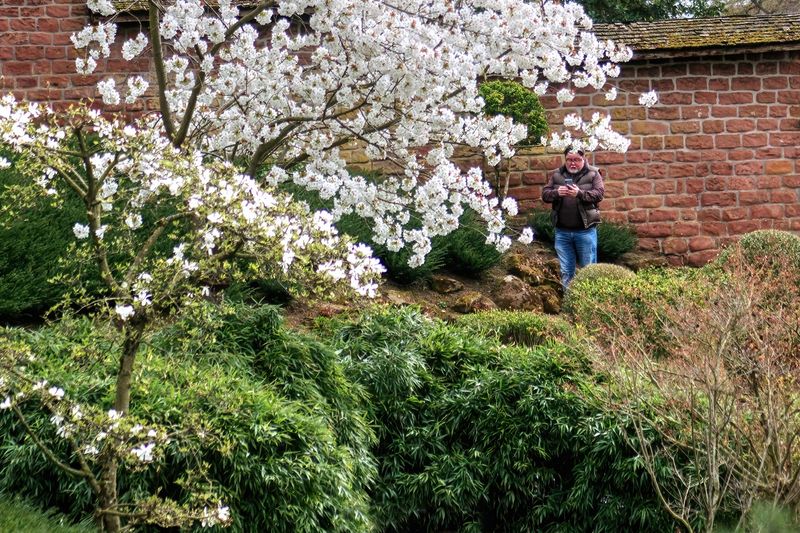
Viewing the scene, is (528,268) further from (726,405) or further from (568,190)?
(726,405)

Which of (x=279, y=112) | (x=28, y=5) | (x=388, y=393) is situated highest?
(x=28, y=5)

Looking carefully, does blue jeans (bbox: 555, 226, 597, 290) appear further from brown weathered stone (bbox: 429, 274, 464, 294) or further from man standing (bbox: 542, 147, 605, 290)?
brown weathered stone (bbox: 429, 274, 464, 294)

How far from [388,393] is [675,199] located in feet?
26.2

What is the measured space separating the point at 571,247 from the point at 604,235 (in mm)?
1625

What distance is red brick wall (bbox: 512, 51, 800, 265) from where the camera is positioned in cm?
1469

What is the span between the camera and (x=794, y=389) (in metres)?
7.71

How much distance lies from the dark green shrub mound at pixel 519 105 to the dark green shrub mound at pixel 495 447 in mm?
5750

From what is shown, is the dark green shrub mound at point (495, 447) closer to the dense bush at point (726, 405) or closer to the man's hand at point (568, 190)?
the dense bush at point (726, 405)

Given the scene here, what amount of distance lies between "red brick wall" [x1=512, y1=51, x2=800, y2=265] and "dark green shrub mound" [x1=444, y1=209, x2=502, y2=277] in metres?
2.14

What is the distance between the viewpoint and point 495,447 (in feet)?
26.1

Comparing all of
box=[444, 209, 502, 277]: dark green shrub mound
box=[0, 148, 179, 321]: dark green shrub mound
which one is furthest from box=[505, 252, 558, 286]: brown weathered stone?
box=[0, 148, 179, 321]: dark green shrub mound

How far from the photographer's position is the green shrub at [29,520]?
5516mm

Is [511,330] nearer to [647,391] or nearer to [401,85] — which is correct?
[647,391]

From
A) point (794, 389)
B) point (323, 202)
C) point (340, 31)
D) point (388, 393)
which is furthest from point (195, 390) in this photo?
point (323, 202)
